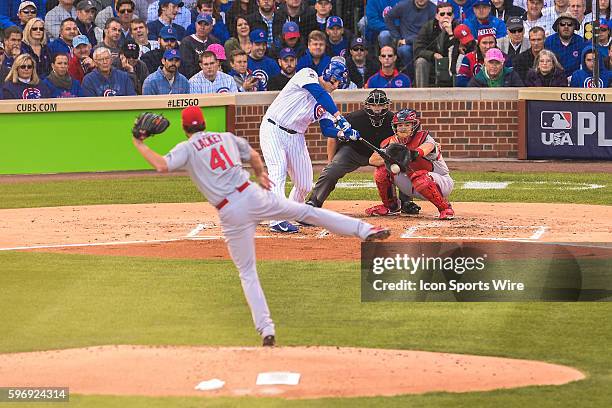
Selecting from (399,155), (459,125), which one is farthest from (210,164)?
(459,125)

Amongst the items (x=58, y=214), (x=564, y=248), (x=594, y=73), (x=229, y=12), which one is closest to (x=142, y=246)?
(x=58, y=214)

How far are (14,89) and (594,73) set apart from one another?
9502 mm

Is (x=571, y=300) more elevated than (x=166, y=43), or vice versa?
(x=166, y=43)

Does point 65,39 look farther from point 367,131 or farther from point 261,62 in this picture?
point 367,131

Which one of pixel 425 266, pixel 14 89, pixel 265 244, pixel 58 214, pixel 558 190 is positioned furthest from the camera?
pixel 14 89

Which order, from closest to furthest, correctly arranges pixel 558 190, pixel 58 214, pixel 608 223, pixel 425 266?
pixel 425 266 → pixel 608 223 → pixel 58 214 → pixel 558 190

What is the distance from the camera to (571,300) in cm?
1139

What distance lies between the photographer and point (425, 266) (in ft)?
42.6

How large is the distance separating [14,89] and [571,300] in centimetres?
1204

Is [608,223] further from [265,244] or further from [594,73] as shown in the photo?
[594,73]

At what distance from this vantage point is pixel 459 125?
21906 millimetres

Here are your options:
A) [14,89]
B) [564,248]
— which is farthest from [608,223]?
[14,89]

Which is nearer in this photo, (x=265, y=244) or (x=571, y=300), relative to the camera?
(x=571, y=300)

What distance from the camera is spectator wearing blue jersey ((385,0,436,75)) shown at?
21641 mm
